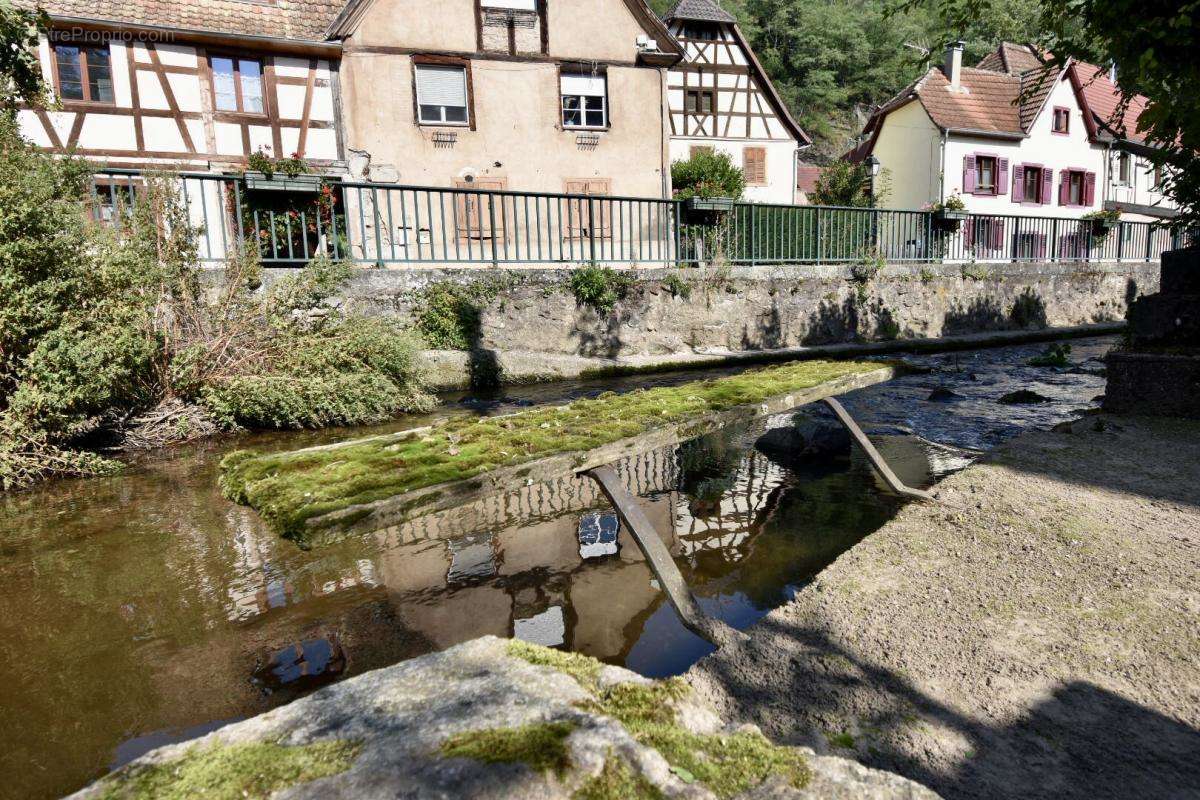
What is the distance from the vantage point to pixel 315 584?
13.3 ft

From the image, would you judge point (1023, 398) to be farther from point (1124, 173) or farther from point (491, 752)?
point (1124, 173)

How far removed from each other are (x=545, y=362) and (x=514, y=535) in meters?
6.62

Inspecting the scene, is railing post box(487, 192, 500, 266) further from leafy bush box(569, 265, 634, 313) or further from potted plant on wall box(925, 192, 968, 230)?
potted plant on wall box(925, 192, 968, 230)

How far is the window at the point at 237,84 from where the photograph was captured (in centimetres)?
1675

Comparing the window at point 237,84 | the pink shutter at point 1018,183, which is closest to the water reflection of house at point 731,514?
the window at point 237,84

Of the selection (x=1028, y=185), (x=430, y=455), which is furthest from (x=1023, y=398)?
(x=1028, y=185)

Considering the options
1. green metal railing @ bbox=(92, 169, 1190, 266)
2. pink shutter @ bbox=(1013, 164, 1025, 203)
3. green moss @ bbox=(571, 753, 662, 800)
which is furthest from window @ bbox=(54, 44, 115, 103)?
pink shutter @ bbox=(1013, 164, 1025, 203)

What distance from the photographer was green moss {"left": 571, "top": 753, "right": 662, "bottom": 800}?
1376 mm

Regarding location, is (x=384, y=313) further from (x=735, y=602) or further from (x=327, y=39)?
(x=327, y=39)

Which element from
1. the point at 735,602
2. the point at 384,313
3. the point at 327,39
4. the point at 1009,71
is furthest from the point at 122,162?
the point at 1009,71

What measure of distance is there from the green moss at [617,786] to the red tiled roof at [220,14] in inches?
749

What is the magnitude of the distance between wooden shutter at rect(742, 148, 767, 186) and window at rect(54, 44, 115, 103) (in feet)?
67.4

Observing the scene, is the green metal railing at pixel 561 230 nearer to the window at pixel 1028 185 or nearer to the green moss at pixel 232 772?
the green moss at pixel 232 772

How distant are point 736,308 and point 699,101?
57.2ft
